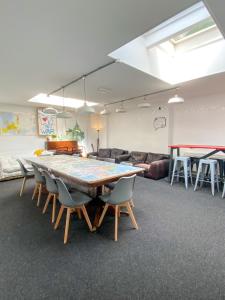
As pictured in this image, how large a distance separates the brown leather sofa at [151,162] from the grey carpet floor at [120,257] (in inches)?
76.2

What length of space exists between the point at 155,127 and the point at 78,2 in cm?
495

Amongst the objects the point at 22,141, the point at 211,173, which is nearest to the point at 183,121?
the point at 211,173

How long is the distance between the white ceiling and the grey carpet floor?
2.56m

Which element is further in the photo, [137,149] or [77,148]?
[77,148]

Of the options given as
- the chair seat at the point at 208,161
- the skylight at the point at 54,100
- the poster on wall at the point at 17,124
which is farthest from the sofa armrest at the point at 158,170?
the poster on wall at the point at 17,124

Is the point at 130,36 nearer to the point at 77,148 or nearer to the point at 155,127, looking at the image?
the point at 155,127

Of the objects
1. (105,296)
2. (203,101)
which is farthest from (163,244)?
(203,101)

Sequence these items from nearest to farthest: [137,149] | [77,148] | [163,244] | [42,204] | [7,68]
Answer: [163,244]
[7,68]
[42,204]
[137,149]
[77,148]

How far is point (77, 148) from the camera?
7.38 meters

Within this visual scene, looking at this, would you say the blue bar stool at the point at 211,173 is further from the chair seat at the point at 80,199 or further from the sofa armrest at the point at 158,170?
the chair seat at the point at 80,199

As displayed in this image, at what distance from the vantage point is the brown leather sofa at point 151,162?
15.9ft

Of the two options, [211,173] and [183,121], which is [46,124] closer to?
[183,121]

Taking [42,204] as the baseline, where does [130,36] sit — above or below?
above

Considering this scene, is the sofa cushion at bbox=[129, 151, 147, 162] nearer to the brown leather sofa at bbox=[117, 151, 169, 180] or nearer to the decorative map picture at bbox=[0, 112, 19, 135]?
the brown leather sofa at bbox=[117, 151, 169, 180]
